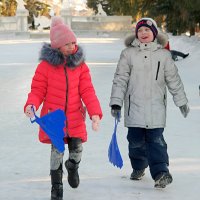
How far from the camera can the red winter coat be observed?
4918 millimetres

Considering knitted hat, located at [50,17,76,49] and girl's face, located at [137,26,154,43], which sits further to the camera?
girl's face, located at [137,26,154,43]

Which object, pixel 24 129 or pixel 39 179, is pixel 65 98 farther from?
pixel 24 129

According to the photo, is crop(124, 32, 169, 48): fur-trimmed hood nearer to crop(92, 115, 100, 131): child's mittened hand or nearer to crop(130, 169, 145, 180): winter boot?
crop(92, 115, 100, 131): child's mittened hand

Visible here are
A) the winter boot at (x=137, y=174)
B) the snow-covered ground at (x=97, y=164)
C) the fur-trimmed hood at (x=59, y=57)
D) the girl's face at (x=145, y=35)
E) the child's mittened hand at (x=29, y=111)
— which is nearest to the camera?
the child's mittened hand at (x=29, y=111)

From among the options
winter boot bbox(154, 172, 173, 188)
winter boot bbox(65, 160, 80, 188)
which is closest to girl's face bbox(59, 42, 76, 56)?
winter boot bbox(65, 160, 80, 188)

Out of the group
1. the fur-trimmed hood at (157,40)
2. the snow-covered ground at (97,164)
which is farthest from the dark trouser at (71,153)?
the fur-trimmed hood at (157,40)

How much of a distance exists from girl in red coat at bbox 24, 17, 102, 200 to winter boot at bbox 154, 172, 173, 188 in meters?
0.75

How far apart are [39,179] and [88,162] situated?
33.3 inches

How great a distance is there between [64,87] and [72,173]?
0.75m

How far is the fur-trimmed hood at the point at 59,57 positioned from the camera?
4910 millimetres

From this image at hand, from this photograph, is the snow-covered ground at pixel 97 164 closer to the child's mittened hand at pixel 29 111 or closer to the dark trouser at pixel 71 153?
the dark trouser at pixel 71 153

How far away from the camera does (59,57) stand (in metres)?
4.92

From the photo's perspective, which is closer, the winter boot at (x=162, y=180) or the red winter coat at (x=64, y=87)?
the red winter coat at (x=64, y=87)

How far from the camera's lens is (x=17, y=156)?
6.88 metres
